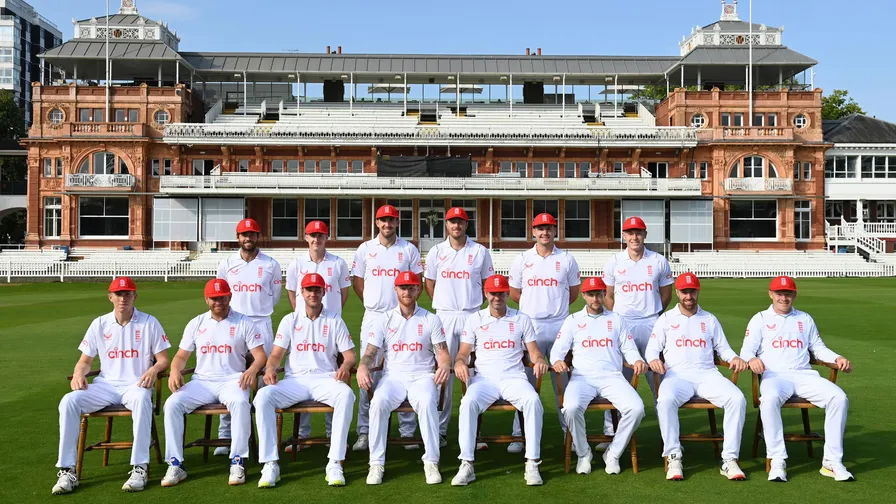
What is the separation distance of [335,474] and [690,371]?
3.25 m

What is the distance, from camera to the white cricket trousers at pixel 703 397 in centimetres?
652

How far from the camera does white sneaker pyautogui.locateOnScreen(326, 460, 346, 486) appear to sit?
6320 mm

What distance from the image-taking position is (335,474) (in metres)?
6.37

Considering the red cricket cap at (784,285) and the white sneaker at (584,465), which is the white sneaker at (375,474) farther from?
the red cricket cap at (784,285)

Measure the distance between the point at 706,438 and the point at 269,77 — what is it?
148ft

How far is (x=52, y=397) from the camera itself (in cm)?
963

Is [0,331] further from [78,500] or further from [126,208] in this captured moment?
[126,208]

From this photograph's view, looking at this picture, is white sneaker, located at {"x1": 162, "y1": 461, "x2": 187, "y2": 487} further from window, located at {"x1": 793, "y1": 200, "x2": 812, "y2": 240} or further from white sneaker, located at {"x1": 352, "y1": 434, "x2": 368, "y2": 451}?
window, located at {"x1": 793, "y1": 200, "x2": 812, "y2": 240}

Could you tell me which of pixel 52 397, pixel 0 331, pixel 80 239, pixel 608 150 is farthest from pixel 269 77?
pixel 52 397

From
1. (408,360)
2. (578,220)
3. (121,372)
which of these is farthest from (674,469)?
(578,220)

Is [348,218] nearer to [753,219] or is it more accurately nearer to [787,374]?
[753,219]

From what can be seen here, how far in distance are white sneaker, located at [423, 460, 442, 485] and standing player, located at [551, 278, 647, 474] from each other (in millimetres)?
1196

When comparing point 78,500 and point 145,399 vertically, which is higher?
point 145,399

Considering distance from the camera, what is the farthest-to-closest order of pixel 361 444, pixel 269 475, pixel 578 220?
pixel 578 220
pixel 361 444
pixel 269 475
